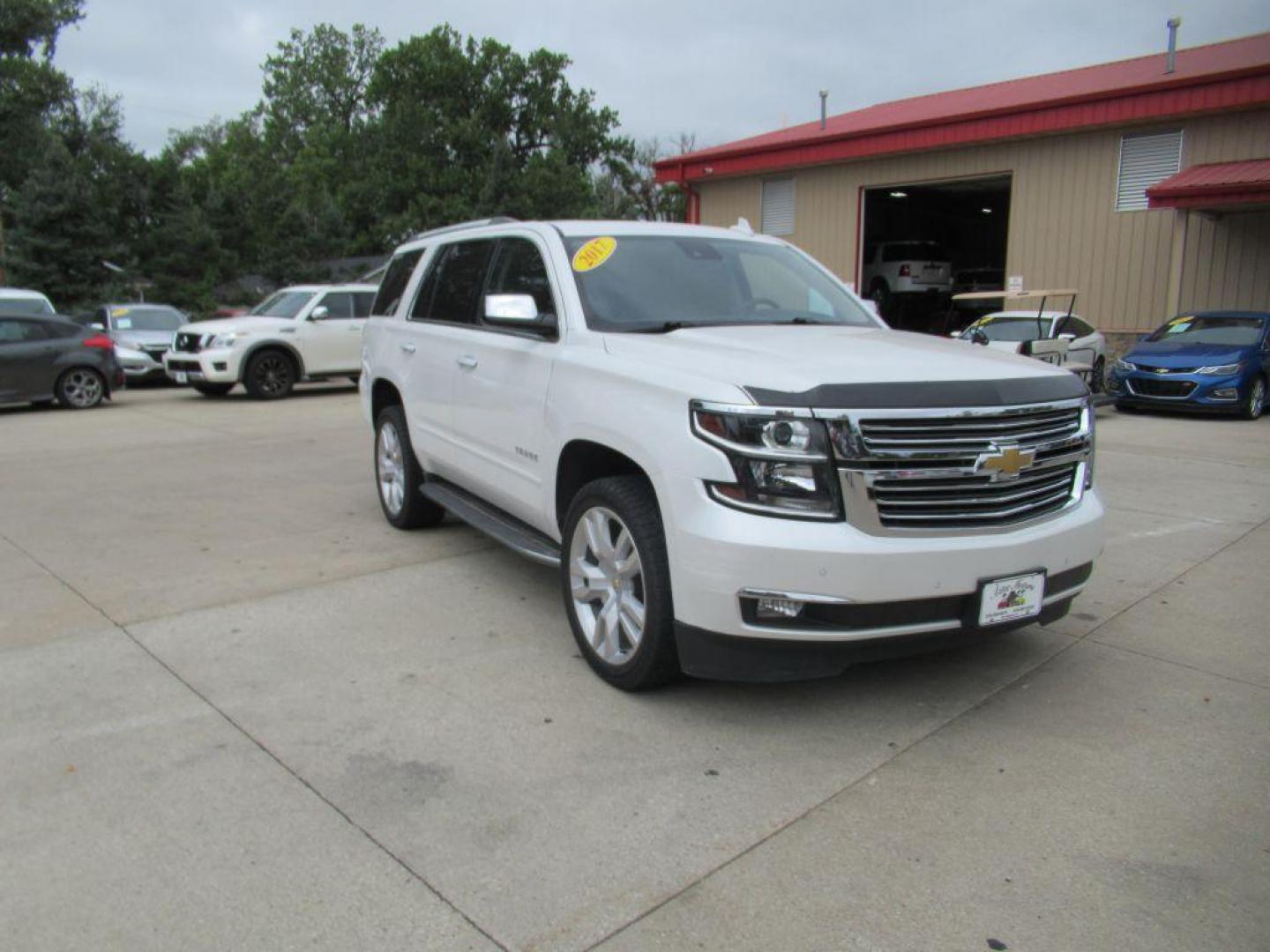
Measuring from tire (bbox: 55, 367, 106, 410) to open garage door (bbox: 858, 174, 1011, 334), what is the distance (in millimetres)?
15631

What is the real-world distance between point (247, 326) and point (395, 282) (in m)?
9.82

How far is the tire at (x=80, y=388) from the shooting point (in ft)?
47.6

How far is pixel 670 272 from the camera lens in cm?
485

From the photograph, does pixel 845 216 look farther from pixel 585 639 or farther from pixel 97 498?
pixel 585 639

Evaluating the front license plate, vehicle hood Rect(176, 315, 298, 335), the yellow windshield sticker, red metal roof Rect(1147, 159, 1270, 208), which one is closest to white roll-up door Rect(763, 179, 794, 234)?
red metal roof Rect(1147, 159, 1270, 208)

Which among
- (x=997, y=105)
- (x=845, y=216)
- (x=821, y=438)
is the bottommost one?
(x=821, y=438)

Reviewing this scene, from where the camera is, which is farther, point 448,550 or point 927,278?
point 927,278

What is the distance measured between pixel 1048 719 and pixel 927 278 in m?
23.8

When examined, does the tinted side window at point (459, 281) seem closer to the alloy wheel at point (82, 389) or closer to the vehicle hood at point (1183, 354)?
the alloy wheel at point (82, 389)

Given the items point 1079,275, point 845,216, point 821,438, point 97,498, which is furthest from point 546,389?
point 845,216

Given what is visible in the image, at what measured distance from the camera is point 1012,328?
15.9 metres

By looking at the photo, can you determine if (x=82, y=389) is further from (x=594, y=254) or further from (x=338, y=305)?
(x=594, y=254)

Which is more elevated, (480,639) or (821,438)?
(821,438)

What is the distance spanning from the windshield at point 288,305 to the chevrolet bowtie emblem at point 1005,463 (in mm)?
14300
